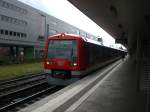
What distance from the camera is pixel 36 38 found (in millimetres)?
67500

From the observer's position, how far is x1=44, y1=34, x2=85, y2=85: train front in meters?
15.5

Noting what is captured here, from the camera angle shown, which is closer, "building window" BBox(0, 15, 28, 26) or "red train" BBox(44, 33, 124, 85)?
"red train" BBox(44, 33, 124, 85)

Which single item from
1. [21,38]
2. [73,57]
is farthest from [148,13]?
[21,38]

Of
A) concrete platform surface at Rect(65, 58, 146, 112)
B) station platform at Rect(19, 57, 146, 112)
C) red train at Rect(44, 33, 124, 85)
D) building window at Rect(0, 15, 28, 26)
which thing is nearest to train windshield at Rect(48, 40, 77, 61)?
red train at Rect(44, 33, 124, 85)

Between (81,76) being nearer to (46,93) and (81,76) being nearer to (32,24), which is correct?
(46,93)

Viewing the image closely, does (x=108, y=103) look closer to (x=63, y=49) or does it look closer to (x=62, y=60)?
(x=62, y=60)

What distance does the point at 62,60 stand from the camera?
619 inches

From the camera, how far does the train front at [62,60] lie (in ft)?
51.0

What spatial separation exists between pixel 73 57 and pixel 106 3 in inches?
150

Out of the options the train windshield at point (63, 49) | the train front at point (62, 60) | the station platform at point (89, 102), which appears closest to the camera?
the station platform at point (89, 102)

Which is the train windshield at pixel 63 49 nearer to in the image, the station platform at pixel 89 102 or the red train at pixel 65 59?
the red train at pixel 65 59

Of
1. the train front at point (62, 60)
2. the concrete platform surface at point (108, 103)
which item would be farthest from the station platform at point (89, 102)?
the train front at point (62, 60)

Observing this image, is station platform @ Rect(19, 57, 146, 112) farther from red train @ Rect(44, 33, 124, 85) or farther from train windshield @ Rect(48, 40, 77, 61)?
train windshield @ Rect(48, 40, 77, 61)

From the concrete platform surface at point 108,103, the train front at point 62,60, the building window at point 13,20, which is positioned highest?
the building window at point 13,20
